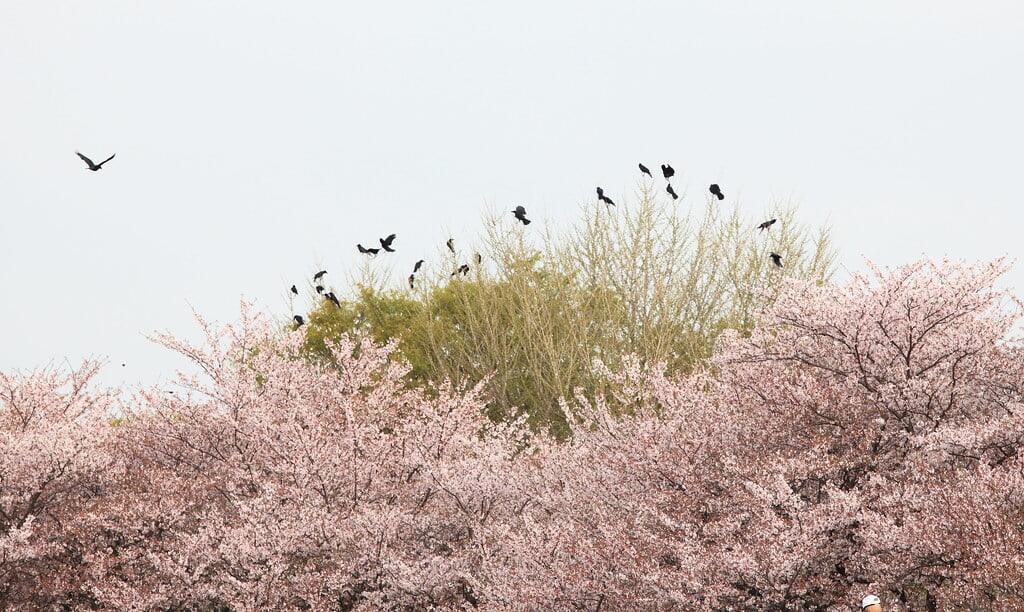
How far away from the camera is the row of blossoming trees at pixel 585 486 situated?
10.7 metres

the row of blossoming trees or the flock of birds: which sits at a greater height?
the flock of birds

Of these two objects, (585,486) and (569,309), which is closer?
(585,486)

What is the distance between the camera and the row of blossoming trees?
10727 millimetres

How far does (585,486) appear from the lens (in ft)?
46.4

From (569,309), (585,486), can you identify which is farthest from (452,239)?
(585,486)

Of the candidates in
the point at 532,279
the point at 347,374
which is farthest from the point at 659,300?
the point at 347,374

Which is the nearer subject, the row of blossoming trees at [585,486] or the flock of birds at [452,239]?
the row of blossoming trees at [585,486]

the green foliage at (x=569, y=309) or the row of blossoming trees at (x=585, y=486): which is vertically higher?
the green foliage at (x=569, y=309)

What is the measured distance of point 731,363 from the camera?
1313 centimetres

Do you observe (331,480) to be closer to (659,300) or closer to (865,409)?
(865,409)

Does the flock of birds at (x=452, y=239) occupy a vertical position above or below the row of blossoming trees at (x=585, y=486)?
above

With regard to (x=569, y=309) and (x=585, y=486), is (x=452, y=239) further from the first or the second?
(x=585, y=486)

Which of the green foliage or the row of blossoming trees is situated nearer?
the row of blossoming trees

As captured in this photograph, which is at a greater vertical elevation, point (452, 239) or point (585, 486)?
point (452, 239)
